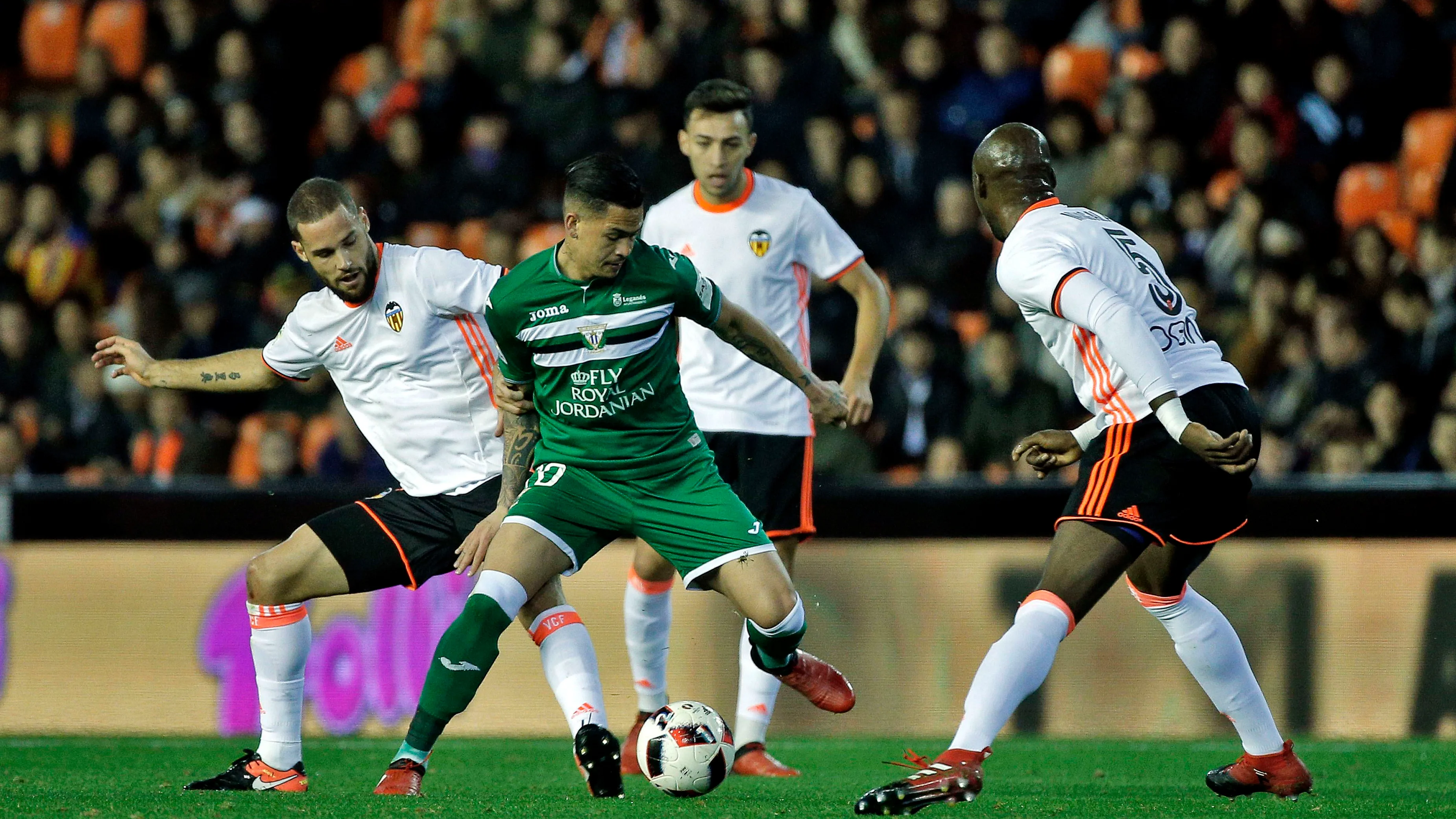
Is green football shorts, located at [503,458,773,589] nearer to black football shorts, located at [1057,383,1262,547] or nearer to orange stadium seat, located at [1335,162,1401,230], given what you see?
black football shorts, located at [1057,383,1262,547]

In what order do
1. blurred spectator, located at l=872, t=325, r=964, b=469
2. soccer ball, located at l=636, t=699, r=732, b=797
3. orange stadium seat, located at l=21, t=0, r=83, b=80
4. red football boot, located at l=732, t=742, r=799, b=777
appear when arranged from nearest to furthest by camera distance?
1. soccer ball, located at l=636, t=699, r=732, b=797
2. red football boot, located at l=732, t=742, r=799, b=777
3. blurred spectator, located at l=872, t=325, r=964, b=469
4. orange stadium seat, located at l=21, t=0, r=83, b=80

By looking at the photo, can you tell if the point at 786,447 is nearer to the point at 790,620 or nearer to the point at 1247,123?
the point at 790,620

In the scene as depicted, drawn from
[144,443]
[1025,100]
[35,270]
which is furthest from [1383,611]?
Answer: [35,270]

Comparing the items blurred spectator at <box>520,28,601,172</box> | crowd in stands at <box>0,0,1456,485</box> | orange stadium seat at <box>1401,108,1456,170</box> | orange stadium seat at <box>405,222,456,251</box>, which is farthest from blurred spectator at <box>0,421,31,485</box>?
orange stadium seat at <box>1401,108,1456,170</box>

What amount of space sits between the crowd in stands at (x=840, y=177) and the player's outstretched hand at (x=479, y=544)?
11.1ft

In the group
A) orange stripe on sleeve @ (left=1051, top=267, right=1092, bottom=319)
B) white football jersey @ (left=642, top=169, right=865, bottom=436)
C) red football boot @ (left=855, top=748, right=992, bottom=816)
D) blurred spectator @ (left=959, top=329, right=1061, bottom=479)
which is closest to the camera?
red football boot @ (left=855, top=748, right=992, bottom=816)

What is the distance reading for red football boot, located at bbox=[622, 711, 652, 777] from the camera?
22.4 ft

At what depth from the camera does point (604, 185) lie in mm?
5258

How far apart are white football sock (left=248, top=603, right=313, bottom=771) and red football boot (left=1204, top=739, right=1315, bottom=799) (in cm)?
308

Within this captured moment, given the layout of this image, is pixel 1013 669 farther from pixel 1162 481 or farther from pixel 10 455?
pixel 10 455

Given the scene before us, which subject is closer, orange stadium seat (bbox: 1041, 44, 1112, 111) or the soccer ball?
the soccer ball

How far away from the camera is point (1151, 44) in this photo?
12.1 metres

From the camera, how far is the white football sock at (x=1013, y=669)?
15.6 ft

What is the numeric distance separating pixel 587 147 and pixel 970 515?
16.0 ft
